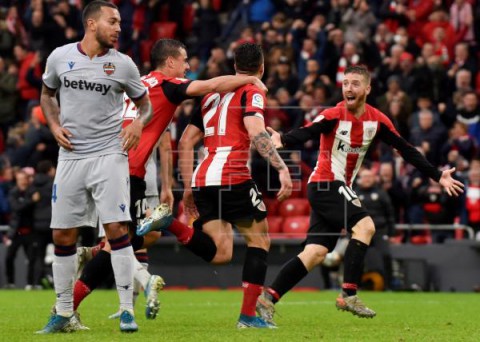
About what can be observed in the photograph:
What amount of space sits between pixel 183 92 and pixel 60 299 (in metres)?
2.02

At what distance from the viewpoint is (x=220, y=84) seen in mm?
10086

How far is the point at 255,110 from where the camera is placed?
1010 centimetres

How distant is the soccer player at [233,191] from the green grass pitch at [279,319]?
2.01 feet

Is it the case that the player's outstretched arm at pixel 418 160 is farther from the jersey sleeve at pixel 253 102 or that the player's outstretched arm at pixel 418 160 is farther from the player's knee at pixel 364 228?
the jersey sleeve at pixel 253 102

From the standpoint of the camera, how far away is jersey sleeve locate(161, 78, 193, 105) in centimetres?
1034

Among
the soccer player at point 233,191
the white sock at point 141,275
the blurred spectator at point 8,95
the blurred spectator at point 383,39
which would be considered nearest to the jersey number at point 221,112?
the soccer player at point 233,191

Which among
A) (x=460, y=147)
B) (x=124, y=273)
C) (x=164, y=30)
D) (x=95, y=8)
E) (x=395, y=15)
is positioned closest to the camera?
(x=95, y=8)

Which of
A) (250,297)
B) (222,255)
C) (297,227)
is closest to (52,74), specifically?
(222,255)

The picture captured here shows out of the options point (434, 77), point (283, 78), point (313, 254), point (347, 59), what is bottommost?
point (313, 254)

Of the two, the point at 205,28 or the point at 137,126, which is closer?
the point at 137,126

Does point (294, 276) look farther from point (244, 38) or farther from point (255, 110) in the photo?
point (244, 38)

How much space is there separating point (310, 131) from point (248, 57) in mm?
1298

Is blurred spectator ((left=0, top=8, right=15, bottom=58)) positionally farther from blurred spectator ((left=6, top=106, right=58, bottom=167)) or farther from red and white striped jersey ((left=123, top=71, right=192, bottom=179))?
red and white striped jersey ((left=123, top=71, right=192, bottom=179))

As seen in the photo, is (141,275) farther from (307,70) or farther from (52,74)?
(307,70)
